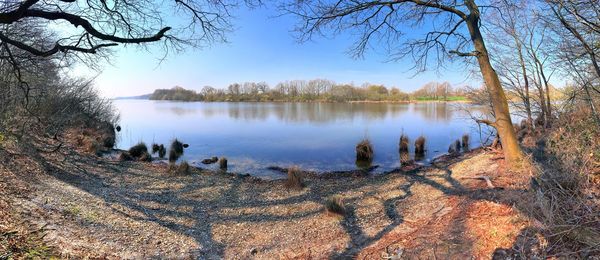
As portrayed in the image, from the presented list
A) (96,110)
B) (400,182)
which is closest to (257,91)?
(96,110)

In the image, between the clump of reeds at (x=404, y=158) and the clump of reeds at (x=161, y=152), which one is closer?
the clump of reeds at (x=404, y=158)

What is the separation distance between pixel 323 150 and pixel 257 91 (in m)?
104

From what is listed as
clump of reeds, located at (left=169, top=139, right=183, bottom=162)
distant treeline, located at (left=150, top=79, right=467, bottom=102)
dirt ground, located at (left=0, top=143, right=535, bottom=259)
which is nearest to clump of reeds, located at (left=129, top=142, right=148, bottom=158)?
clump of reeds, located at (left=169, top=139, right=183, bottom=162)

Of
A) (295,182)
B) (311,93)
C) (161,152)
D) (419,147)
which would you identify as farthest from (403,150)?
(311,93)

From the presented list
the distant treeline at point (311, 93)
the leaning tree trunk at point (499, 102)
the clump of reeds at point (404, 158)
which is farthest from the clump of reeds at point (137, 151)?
the distant treeline at point (311, 93)

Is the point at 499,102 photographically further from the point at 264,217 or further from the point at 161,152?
the point at 161,152

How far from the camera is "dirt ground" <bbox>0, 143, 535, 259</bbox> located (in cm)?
420

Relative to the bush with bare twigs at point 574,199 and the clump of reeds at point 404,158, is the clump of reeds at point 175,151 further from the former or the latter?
the bush with bare twigs at point 574,199

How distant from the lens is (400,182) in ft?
30.3

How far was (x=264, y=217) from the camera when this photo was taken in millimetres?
6793

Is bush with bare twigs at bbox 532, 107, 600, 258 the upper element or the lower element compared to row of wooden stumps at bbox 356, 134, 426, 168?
upper

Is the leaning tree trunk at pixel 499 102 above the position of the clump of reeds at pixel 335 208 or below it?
above

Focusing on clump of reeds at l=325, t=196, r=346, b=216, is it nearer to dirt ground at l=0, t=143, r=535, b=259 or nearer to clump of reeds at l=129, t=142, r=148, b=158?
dirt ground at l=0, t=143, r=535, b=259

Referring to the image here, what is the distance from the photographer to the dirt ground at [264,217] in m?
4.20
